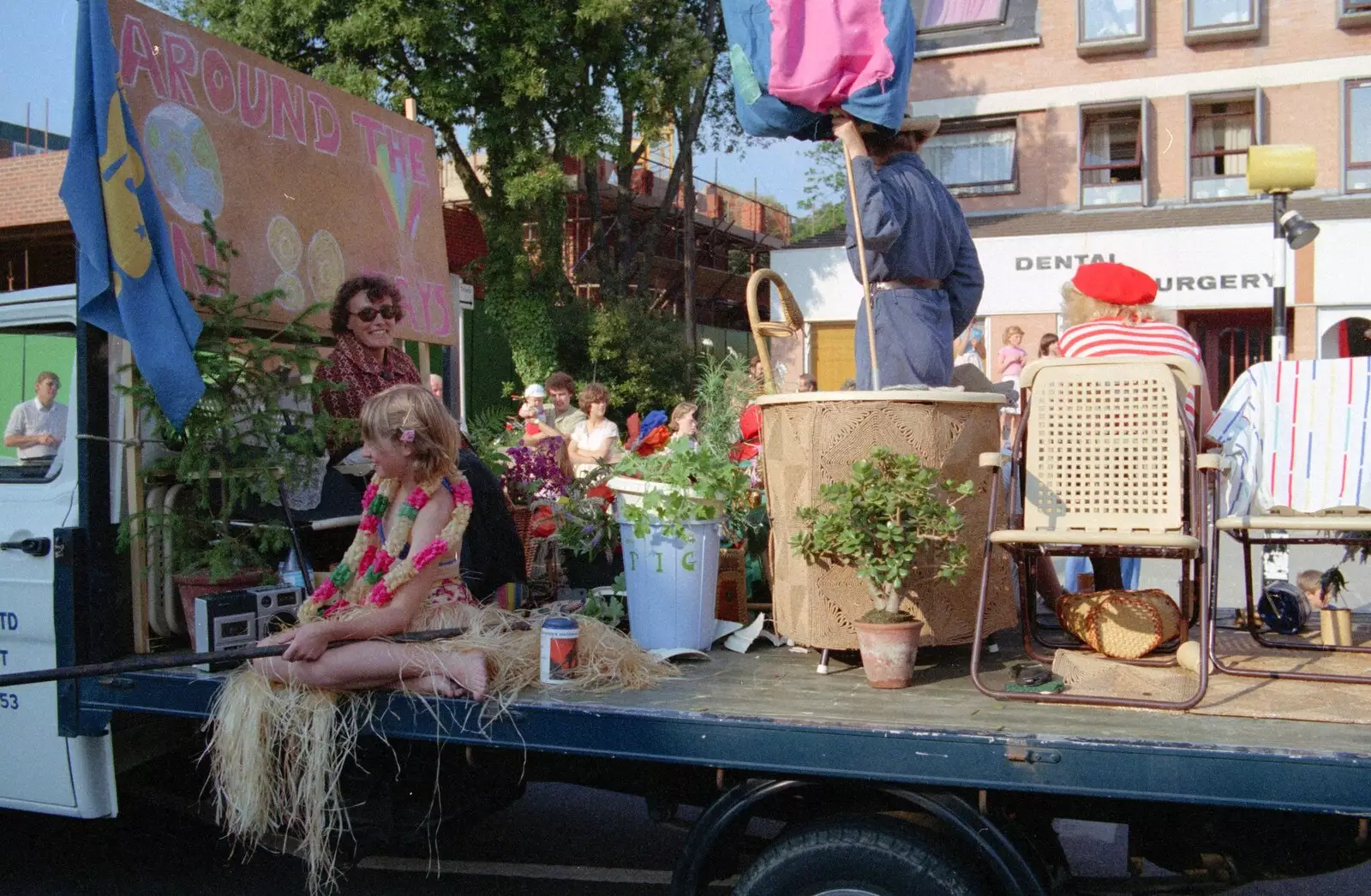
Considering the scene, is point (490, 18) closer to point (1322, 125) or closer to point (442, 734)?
point (1322, 125)

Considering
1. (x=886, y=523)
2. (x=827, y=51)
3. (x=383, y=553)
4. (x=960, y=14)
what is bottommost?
(x=383, y=553)

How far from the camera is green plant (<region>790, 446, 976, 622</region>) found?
331 cm

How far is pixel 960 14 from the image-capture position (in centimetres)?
2136

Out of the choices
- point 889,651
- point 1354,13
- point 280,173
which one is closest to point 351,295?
point 280,173

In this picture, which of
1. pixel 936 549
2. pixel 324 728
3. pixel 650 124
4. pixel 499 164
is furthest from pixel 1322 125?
pixel 324 728

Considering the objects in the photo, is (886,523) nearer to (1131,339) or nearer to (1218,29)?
(1131,339)

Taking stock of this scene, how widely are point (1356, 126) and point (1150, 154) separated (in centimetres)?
297

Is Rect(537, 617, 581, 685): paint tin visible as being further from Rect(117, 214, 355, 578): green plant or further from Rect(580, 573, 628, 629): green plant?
Rect(117, 214, 355, 578): green plant

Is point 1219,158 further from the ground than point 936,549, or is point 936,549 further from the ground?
point 1219,158

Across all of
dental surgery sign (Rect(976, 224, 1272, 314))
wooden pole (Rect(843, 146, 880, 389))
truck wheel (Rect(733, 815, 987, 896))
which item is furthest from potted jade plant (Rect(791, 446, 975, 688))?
dental surgery sign (Rect(976, 224, 1272, 314))

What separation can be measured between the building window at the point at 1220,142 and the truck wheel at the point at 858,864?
19.4m

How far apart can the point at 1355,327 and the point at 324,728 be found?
61.0 ft

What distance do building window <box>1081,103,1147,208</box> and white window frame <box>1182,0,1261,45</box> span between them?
51.4 inches

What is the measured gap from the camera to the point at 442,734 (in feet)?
10.4
